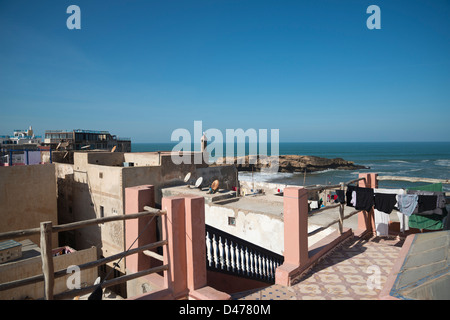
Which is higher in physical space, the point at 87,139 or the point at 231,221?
the point at 87,139

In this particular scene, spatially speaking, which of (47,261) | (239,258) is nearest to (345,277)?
(239,258)

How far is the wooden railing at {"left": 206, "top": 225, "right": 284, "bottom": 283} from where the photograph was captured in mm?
5152

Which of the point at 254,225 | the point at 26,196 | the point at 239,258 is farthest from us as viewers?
the point at 26,196

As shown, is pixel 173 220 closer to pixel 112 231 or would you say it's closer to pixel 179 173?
pixel 112 231

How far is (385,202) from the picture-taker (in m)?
6.89

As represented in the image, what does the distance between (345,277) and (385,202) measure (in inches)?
108

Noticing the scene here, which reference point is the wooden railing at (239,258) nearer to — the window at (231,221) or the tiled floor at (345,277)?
the tiled floor at (345,277)

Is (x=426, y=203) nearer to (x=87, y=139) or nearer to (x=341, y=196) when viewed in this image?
(x=341, y=196)

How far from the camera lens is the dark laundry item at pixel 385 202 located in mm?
6801

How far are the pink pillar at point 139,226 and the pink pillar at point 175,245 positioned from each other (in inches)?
17.0

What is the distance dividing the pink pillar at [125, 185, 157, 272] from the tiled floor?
1599 millimetres

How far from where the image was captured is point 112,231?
17.0 metres

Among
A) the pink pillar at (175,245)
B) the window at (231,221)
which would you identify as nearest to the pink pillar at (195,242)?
the pink pillar at (175,245)
